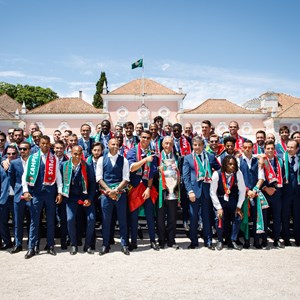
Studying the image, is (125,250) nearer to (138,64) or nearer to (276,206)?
(276,206)

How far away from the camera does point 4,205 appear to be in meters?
5.59

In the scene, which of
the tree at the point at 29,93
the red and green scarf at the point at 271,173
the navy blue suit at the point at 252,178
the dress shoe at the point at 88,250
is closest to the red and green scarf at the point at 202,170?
the navy blue suit at the point at 252,178

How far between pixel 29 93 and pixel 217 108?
2762 centimetres

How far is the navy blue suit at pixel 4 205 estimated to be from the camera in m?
5.58

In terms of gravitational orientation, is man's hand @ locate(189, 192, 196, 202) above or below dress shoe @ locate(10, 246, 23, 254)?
above

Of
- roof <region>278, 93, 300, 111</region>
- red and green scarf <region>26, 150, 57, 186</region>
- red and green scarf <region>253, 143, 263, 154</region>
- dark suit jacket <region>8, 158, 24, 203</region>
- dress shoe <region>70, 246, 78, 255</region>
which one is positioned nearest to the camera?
red and green scarf <region>26, 150, 57, 186</region>

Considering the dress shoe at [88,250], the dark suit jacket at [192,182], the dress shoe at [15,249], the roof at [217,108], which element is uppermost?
the roof at [217,108]

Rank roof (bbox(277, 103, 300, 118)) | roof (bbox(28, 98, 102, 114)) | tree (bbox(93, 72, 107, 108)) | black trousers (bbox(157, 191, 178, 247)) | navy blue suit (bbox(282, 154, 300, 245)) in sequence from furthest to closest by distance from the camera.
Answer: tree (bbox(93, 72, 107, 108))
roof (bbox(277, 103, 300, 118))
roof (bbox(28, 98, 102, 114))
navy blue suit (bbox(282, 154, 300, 245))
black trousers (bbox(157, 191, 178, 247))

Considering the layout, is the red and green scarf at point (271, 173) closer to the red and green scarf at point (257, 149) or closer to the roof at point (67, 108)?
the red and green scarf at point (257, 149)

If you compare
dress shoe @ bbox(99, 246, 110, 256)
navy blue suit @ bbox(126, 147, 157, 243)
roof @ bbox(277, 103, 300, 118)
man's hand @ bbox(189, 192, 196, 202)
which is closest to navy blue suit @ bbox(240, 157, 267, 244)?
man's hand @ bbox(189, 192, 196, 202)

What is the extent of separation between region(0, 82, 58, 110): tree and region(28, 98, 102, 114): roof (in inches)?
565

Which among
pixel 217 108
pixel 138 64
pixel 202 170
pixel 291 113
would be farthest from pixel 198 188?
pixel 291 113

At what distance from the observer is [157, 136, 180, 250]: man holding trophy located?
5.57 m

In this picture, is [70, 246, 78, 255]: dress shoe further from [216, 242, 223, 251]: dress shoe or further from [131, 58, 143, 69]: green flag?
[131, 58, 143, 69]: green flag
